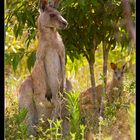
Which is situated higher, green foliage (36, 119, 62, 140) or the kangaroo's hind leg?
the kangaroo's hind leg

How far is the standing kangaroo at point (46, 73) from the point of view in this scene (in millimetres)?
7371

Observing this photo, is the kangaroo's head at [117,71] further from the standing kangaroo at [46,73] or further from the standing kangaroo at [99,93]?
the standing kangaroo at [46,73]

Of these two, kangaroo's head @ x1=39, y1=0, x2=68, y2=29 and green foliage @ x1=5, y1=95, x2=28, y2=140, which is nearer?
green foliage @ x1=5, y1=95, x2=28, y2=140

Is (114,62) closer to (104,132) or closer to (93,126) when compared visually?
(93,126)

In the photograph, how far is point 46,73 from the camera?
774 centimetres

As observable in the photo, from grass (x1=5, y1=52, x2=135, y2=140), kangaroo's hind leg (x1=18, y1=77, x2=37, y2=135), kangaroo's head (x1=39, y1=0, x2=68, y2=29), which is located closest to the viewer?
grass (x1=5, y1=52, x2=135, y2=140)

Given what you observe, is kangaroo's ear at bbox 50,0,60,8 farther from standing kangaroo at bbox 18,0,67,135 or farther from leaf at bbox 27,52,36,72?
leaf at bbox 27,52,36,72

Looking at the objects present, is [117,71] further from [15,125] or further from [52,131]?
[15,125]

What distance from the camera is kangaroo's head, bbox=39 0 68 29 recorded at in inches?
280

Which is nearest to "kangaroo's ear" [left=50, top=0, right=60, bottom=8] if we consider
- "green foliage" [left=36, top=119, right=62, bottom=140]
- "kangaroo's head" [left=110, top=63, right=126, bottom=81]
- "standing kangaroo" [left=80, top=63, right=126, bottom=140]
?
"standing kangaroo" [left=80, top=63, right=126, bottom=140]

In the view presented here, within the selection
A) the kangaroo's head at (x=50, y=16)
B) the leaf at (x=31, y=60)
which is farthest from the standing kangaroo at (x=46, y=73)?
the leaf at (x=31, y=60)

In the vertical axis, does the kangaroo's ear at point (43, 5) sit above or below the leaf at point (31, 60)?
above

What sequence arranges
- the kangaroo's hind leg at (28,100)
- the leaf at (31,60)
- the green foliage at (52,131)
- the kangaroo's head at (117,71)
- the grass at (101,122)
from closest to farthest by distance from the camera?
the green foliage at (52,131), the grass at (101,122), the kangaroo's hind leg at (28,100), the leaf at (31,60), the kangaroo's head at (117,71)
